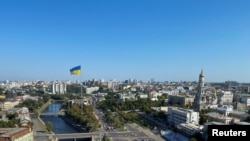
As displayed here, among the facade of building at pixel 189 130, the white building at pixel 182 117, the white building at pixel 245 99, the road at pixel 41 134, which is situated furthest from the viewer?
the white building at pixel 245 99

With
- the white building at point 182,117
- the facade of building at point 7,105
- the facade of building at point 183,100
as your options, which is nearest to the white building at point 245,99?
the facade of building at point 183,100

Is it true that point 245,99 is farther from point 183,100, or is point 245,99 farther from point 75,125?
point 75,125

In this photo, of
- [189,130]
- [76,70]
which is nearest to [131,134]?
[189,130]

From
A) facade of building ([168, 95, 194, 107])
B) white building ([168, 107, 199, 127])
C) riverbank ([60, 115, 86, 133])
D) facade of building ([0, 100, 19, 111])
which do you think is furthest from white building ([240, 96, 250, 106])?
facade of building ([0, 100, 19, 111])

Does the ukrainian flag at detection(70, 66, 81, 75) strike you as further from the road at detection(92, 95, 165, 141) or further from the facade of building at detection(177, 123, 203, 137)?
the facade of building at detection(177, 123, 203, 137)

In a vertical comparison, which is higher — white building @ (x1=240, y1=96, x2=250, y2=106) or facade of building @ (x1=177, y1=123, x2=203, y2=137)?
white building @ (x1=240, y1=96, x2=250, y2=106)

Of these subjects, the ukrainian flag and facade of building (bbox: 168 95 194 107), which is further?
facade of building (bbox: 168 95 194 107)

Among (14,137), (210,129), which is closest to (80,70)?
(14,137)

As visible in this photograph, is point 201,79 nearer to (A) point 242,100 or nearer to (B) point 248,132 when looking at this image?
(A) point 242,100

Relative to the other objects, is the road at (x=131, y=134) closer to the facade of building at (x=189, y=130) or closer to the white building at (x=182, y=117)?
the facade of building at (x=189, y=130)
